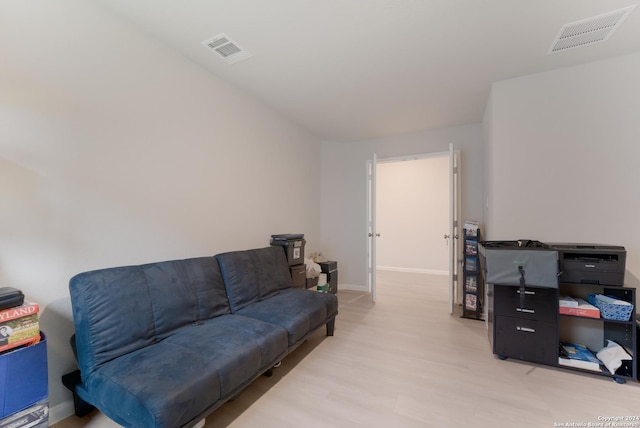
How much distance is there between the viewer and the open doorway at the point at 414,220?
599cm

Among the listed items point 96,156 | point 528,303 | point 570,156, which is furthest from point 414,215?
point 96,156

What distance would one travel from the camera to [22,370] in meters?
1.24

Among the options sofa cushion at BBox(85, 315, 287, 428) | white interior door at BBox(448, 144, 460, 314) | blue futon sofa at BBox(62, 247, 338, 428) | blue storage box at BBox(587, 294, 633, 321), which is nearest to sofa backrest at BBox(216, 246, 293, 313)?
blue futon sofa at BBox(62, 247, 338, 428)

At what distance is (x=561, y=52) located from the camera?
2.37m

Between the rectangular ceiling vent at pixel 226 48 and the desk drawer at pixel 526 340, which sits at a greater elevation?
the rectangular ceiling vent at pixel 226 48

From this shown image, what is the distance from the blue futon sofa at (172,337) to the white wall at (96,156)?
0.24 metres

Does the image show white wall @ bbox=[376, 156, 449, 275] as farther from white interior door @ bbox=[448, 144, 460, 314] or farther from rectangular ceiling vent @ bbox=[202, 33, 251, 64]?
rectangular ceiling vent @ bbox=[202, 33, 251, 64]

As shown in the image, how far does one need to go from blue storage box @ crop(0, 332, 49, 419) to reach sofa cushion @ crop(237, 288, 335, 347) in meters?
1.25

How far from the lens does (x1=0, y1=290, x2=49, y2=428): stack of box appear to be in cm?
119

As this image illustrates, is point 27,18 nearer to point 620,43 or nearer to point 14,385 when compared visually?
point 14,385

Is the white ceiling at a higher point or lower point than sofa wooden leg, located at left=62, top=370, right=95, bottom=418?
higher

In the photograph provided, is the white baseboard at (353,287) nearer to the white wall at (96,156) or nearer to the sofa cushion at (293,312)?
the sofa cushion at (293,312)

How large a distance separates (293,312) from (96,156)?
1.95 m

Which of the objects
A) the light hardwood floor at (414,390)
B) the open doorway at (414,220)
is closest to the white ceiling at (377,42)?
the light hardwood floor at (414,390)
